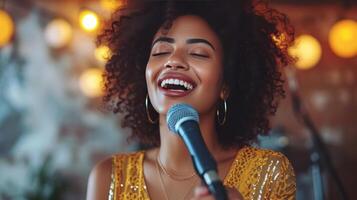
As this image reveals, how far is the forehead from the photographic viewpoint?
1983mm

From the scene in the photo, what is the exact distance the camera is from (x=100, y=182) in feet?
6.88

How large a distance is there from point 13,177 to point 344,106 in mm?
3382

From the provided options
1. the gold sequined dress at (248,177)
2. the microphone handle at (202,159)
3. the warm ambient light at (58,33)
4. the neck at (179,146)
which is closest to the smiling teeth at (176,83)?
the neck at (179,146)

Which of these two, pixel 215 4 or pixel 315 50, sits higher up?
pixel 315 50

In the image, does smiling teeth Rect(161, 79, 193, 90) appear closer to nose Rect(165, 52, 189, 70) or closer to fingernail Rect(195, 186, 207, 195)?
nose Rect(165, 52, 189, 70)

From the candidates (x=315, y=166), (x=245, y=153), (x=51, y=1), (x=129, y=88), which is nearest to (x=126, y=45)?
(x=129, y=88)

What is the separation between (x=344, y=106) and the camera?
611cm

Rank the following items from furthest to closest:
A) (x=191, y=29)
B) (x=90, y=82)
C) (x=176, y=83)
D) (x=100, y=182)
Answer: (x=90, y=82) < (x=100, y=182) < (x=191, y=29) < (x=176, y=83)

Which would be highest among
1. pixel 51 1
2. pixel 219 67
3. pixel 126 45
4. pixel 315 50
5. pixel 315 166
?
pixel 51 1

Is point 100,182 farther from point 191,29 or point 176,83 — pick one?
point 191,29

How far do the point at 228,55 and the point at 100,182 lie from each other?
612 millimetres

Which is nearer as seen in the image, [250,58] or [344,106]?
[250,58]

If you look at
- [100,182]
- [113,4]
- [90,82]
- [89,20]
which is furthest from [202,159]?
[90,82]

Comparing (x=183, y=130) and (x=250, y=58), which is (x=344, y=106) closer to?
(x=250, y=58)
